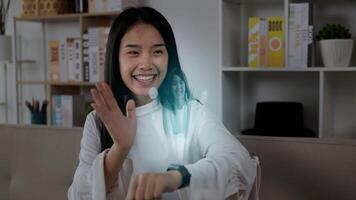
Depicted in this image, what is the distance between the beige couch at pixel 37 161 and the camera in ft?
4.88

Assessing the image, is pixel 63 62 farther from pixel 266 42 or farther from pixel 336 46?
pixel 336 46

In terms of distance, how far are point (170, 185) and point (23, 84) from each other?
330 centimetres

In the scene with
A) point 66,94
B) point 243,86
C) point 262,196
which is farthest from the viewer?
point 66,94

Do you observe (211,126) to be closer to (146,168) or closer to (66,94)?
(146,168)

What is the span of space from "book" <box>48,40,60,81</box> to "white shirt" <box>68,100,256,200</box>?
2580 millimetres

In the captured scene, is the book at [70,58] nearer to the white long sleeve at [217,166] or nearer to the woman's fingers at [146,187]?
the white long sleeve at [217,166]

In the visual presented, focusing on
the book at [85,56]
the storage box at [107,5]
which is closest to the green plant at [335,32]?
the storage box at [107,5]

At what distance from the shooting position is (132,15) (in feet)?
2.46

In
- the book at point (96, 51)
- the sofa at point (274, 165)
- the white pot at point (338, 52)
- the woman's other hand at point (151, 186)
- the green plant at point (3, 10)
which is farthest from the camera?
the green plant at point (3, 10)

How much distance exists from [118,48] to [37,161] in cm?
94

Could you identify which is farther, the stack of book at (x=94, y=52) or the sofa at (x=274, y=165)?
the stack of book at (x=94, y=52)

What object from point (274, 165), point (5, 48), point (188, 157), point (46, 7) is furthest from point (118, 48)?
point (5, 48)

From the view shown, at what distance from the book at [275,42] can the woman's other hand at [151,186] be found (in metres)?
1.89

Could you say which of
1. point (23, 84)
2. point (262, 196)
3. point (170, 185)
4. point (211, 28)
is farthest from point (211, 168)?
point (23, 84)
